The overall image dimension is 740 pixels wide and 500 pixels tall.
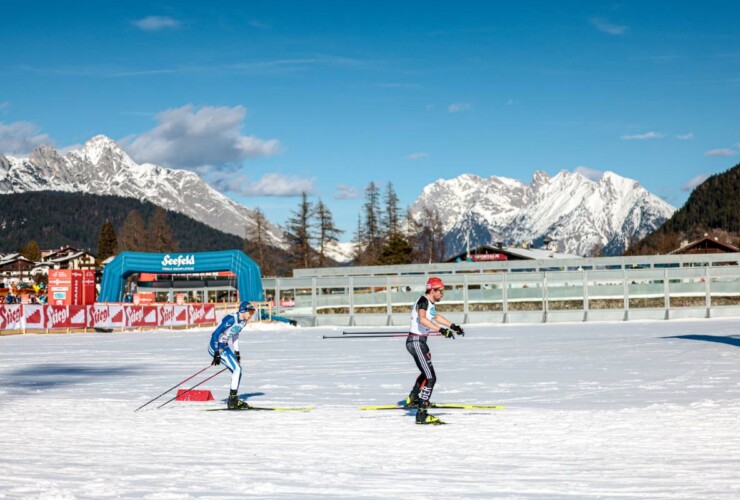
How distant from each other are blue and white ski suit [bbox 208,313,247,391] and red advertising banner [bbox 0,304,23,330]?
1159 inches

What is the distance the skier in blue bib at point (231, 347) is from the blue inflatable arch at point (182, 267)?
31831 mm

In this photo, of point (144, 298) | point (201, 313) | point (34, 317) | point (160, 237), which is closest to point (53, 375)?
point (34, 317)

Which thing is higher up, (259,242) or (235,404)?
(259,242)

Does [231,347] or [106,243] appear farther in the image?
[106,243]

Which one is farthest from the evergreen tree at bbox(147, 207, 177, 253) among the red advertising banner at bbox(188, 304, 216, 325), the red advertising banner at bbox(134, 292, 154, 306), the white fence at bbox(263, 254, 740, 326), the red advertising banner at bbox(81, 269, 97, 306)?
the white fence at bbox(263, 254, 740, 326)

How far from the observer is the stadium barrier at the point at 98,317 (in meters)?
41.2

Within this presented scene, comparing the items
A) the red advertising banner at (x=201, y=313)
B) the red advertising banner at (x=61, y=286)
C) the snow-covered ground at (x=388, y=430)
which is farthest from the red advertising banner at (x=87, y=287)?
the snow-covered ground at (x=388, y=430)

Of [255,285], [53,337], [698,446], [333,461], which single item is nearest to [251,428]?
[333,461]

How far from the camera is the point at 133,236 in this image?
14188 cm

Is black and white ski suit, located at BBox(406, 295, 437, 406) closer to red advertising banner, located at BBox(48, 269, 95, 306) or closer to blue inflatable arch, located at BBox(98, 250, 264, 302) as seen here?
blue inflatable arch, located at BBox(98, 250, 264, 302)

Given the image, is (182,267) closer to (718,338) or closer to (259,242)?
(718,338)

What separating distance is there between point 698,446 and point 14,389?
13593 mm

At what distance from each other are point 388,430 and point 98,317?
111 ft

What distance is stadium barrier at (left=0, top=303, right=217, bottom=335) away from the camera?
41219 millimetres
